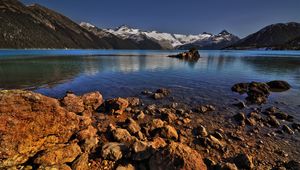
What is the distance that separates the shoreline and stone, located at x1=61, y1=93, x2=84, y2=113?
0.09 metres

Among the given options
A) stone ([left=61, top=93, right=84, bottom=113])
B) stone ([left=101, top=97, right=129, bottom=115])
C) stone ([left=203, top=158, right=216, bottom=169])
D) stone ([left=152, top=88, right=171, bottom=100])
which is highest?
stone ([left=61, top=93, right=84, bottom=113])

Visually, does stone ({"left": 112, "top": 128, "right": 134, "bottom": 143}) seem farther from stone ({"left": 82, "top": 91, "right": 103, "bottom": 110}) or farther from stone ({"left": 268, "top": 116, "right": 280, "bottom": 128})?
stone ({"left": 268, "top": 116, "right": 280, "bottom": 128})

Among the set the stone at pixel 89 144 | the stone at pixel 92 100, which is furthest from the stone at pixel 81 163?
the stone at pixel 92 100

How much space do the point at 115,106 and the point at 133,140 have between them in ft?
23.8

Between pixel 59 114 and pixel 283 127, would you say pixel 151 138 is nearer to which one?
pixel 59 114

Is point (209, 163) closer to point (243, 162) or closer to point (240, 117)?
point (243, 162)

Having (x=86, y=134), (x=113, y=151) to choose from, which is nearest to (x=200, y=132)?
(x=113, y=151)

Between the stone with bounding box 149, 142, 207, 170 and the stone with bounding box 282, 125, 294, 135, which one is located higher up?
the stone with bounding box 149, 142, 207, 170

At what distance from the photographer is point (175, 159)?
9.35 metres

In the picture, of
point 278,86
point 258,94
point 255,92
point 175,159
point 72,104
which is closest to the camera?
point 175,159

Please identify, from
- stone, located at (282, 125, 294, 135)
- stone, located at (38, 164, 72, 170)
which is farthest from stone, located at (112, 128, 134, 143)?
stone, located at (282, 125, 294, 135)

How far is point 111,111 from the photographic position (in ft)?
61.2

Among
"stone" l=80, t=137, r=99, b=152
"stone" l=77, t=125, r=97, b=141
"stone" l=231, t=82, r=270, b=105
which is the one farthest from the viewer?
"stone" l=231, t=82, r=270, b=105

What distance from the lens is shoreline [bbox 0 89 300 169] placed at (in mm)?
9828
